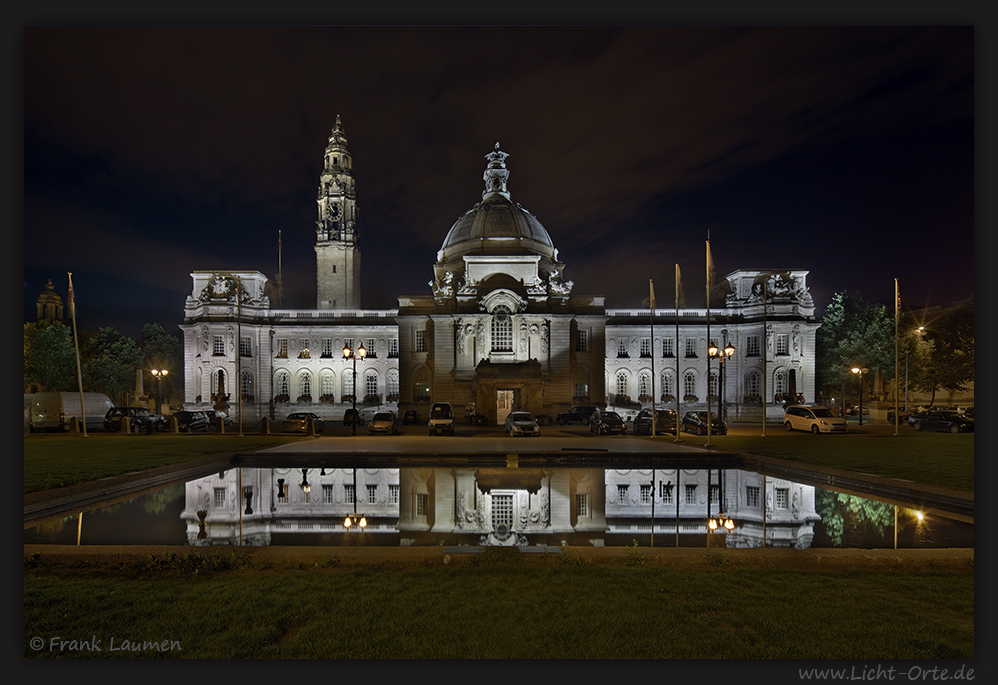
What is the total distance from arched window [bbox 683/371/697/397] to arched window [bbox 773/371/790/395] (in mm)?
A: 8124

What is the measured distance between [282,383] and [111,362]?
22343 millimetres

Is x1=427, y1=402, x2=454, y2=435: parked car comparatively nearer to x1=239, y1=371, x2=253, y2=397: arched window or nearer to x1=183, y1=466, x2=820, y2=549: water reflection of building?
x1=183, y1=466, x2=820, y2=549: water reflection of building

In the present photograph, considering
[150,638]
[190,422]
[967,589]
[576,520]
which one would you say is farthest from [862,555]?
[190,422]

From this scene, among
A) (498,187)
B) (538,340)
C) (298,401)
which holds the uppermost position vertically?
(498,187)

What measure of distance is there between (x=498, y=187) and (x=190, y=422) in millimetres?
Result: 46117

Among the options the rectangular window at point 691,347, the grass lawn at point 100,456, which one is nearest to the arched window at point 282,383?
the grass lawn at point 100,456

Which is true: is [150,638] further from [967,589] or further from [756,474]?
[756,474]

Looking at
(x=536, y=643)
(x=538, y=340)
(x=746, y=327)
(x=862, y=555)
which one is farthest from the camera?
(x=746, y=327)

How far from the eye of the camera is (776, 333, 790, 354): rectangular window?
5488 cm

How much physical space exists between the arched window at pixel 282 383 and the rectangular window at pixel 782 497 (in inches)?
2208

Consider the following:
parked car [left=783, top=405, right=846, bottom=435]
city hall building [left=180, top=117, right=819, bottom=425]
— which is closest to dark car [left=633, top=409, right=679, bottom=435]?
parked car [left=783, top=405, right=846, bottom=435]

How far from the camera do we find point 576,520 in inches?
463

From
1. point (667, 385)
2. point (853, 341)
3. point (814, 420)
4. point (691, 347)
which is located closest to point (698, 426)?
point (814, 420)

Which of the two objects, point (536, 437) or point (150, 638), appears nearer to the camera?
point (150, 638)
